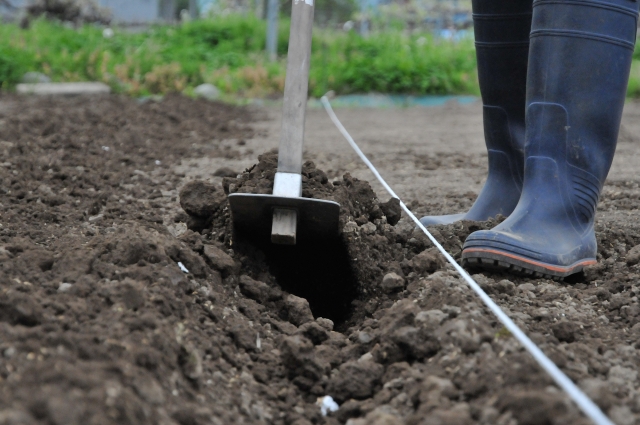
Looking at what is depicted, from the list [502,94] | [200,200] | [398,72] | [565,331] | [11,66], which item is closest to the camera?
[565,331]

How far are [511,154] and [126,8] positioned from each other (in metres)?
14.3

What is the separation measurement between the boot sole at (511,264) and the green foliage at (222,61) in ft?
21.9

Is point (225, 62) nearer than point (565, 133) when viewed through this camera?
No

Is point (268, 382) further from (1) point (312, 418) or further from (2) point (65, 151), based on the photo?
(2) point (65, 151)

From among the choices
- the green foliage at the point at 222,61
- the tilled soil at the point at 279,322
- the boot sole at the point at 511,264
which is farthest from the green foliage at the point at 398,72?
the boot sole at the point at 511,264

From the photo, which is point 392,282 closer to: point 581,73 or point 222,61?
point 581,73

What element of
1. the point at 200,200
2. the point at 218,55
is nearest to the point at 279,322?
the point at 200,200

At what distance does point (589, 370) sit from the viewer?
4.17ft

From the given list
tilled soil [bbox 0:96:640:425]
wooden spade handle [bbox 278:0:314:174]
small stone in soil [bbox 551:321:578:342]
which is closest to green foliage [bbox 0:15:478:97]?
tilled soil [bbox 0:96:640:425]

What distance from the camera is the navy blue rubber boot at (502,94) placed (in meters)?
2.27

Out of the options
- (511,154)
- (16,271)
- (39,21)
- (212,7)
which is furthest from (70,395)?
(212,7)

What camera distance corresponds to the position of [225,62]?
10.0 meters

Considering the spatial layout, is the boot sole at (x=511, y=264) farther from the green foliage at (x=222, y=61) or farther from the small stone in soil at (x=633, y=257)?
the green foliage at (x=222, y=61)

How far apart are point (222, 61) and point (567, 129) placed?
28.4 feet
